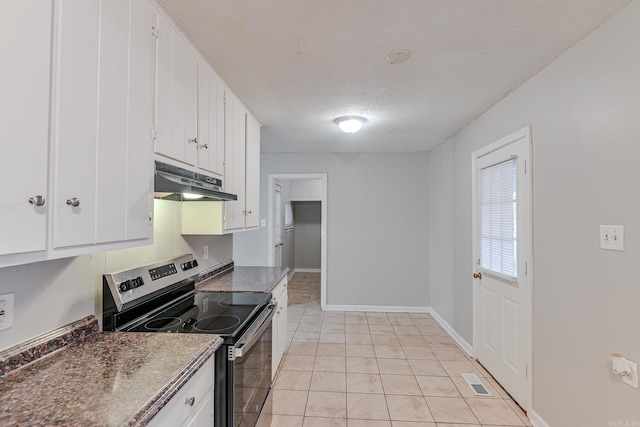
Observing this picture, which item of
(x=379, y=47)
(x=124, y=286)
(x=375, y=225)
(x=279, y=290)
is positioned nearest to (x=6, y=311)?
(x=124, y=286)

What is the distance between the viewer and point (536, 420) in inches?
82.1

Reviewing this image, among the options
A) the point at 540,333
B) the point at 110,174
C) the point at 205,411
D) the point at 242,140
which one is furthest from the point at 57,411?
the point at 540,333

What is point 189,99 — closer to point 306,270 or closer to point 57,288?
point 57,288

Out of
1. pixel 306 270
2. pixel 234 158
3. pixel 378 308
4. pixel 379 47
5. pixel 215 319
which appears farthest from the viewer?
pixel 306 270

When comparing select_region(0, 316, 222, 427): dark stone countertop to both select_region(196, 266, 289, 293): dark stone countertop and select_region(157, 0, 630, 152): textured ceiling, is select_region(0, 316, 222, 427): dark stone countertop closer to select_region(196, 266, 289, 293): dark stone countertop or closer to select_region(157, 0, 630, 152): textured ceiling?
select_region(196, 266, 289, 293): dark stone countertop

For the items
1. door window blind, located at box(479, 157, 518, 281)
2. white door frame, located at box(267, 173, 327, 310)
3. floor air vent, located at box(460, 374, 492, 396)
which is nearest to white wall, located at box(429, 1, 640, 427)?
door window blind, located at box(479, 157, 518, 281)

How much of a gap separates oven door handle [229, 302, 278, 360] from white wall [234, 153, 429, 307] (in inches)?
105

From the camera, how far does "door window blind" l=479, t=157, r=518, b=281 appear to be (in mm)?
2422

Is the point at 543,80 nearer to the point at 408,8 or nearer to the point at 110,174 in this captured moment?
the point at 408,8

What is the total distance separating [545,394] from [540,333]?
0.39 metres

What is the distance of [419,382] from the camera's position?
104 inches

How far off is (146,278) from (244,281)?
93cm

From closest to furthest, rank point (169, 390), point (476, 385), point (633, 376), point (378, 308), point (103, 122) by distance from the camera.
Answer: point (169, 390)
point (103, 122)
point (633, 376)
point (476, 385)
point (378, 308)

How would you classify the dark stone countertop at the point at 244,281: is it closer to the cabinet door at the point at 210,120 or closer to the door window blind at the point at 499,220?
the cabinet door at the point at 210,120
